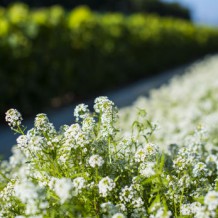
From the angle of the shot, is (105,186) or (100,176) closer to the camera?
(105,186)

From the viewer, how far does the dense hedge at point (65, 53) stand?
11641 mm

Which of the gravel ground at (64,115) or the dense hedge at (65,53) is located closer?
the gravel ground at (64,115)

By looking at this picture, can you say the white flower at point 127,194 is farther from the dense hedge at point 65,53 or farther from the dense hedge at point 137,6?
the dense hedge at point 137,6

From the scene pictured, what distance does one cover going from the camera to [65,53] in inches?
557

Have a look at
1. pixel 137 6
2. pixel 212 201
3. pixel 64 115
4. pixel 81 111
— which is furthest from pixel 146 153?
pixel 137 6

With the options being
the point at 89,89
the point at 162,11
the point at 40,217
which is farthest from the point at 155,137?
the point at 162,11

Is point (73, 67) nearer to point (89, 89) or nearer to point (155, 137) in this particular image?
point (89, 89)

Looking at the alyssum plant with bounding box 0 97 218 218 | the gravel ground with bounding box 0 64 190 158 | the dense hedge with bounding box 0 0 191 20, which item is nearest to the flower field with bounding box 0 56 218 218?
the alyssum plant with bounding box 0 97 218 218

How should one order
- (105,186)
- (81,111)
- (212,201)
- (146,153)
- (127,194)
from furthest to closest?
(81,111), (146,153), (127,194), (105,186), (212,201)

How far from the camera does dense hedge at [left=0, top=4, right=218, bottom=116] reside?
458 inches

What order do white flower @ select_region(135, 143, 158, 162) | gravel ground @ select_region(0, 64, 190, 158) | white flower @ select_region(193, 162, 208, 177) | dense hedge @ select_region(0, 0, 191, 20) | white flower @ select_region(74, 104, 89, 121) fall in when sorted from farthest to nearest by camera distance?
dense hedge @ select_region(0, 0, 191, 20) → gravel ground @ select_region(0, 64, 190, 158) → white flower @ select_region(74, 104, 89, 121) → white flower @ select_region(193, 162, 208, 177) → white flower @ select_region(135, 143, 158, 162)

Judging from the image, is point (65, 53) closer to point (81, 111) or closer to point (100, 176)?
point (81, 111)

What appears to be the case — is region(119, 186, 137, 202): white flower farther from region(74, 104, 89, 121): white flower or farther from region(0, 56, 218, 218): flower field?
region(74, 104, 89, 121): white flower

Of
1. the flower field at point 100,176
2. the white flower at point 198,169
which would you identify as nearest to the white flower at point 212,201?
the flower field at point 100,176
